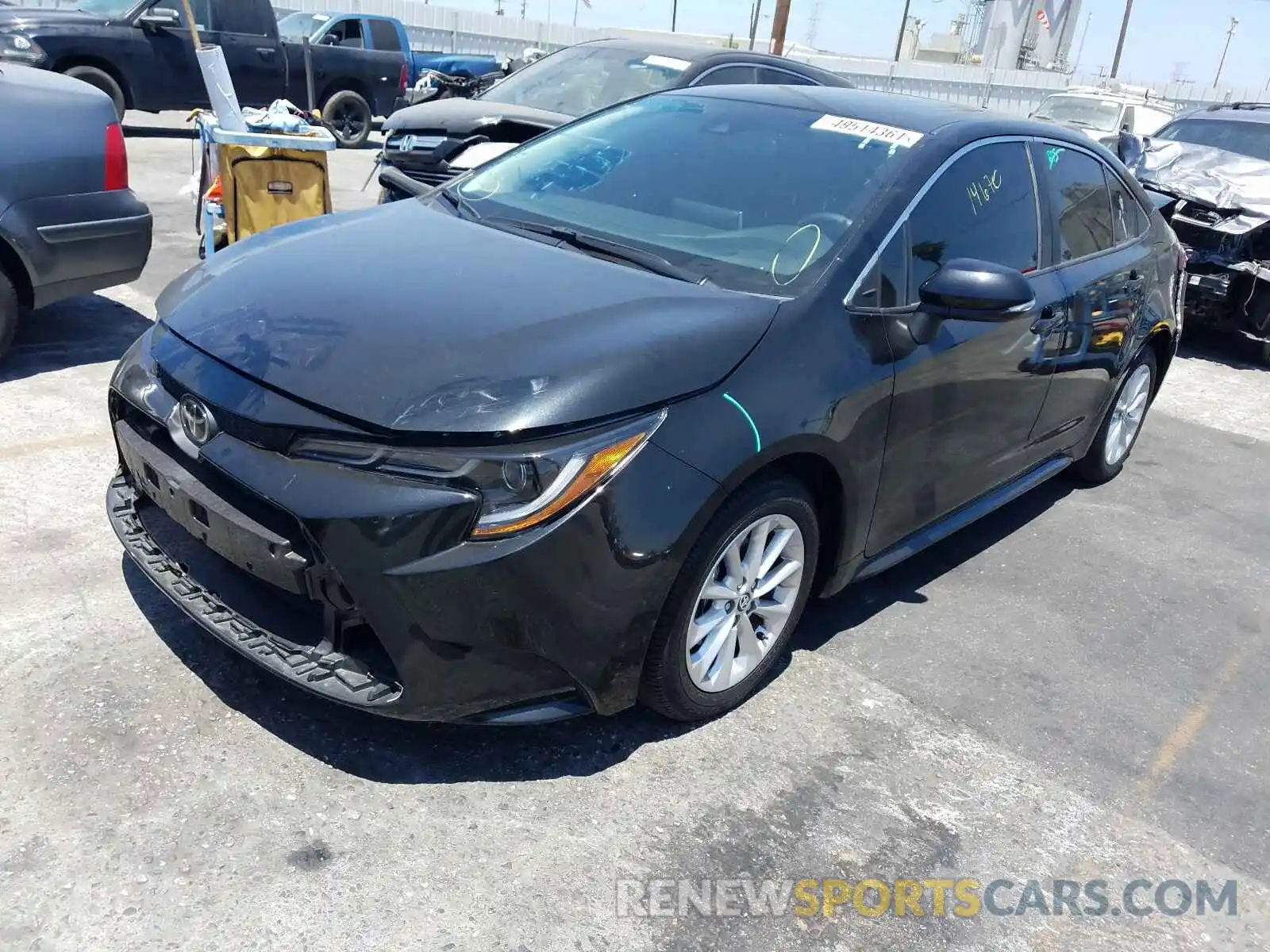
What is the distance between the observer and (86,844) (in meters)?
2.27

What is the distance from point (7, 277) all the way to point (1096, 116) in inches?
571

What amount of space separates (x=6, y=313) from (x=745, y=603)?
380 cm

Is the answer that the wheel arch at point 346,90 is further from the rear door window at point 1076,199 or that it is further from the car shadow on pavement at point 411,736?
the car shadow on pavement at point 411,736

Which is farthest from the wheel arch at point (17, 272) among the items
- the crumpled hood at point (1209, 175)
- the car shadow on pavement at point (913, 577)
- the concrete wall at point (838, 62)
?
the concrete wall at point (838, 62)

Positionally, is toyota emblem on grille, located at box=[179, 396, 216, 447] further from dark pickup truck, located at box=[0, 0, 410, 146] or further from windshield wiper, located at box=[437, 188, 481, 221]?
dark pickup truck, located at box=[0, 0, 410, 146]

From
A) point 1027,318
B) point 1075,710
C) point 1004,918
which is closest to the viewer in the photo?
point 1004,918

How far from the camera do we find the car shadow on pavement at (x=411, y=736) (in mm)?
2637

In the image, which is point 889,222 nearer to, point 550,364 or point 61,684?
point 550,364

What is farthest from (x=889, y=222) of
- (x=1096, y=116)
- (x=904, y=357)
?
Result: (x=1096, y=116)

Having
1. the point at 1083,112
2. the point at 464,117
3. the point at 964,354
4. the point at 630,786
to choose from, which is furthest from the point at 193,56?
the point at 630,786

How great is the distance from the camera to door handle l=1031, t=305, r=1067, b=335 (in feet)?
12.4

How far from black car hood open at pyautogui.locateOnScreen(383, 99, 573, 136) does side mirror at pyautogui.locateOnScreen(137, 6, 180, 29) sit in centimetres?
680

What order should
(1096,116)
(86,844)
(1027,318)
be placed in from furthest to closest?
(1096,116) → (1027,318) → (86,844)

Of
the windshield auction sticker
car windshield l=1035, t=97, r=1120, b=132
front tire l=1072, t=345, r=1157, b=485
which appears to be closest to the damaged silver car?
front tire l=1072, t=345, r=1157, b=485
